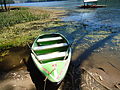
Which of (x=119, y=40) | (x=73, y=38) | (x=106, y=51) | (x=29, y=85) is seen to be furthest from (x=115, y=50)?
(x=29, y=85)

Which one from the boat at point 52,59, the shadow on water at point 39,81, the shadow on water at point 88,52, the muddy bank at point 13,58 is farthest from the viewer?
the shadow on water at point 88,52

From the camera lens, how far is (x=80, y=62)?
554 centimetres

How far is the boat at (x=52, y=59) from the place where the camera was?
138 inches

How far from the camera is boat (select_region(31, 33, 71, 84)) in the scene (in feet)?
11.5

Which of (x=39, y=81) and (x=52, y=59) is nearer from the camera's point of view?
(x=39, y=81)

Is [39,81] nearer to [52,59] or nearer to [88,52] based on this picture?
[52,59]

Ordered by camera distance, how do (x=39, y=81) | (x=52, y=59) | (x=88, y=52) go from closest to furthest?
(x=39, y=81), (x=52, y=59), (x=88, y=52)

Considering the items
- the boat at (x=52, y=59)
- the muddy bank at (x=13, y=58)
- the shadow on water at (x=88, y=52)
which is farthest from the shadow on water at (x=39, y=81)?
the shadow on water at (x=88, y=52)

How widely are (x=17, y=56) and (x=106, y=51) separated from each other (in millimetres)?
5240

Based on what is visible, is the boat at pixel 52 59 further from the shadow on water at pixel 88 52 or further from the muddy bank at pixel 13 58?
the muddy bank at pixel 13 58

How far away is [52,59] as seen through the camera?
4.69 m

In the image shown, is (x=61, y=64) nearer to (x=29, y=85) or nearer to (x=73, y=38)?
(x=29, y=85)

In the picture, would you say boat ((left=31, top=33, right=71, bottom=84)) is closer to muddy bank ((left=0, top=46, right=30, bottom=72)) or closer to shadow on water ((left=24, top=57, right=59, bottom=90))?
shadow on water ((left=24, top=57, right=59, bottom=90))

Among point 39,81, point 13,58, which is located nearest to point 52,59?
point 39,81
